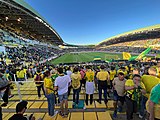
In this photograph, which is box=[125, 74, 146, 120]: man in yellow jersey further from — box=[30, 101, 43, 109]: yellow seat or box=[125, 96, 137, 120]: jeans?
box=[30, 101, 43, 109]: yellow seat

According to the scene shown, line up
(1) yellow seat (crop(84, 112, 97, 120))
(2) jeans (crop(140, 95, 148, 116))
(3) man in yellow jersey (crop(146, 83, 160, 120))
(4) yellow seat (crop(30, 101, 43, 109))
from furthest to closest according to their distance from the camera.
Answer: (4) yellow seat (crop(30, 101, 43, 109)), (1) yellow seat (crop(84, 112, 97, 120)), (2) jeans (crop(140, 95, 148, 116)), (3) man in yellow jersey (crop(146, 83, 160, 120))

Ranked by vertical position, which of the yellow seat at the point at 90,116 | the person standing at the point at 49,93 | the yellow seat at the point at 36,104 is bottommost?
the yellow seat at the point at 90,116

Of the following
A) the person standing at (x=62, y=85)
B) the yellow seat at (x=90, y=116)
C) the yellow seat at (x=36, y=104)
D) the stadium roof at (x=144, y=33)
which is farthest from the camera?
the stadium roof at (x=144, y=33)

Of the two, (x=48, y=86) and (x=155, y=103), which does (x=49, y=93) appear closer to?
(x=48, y=86)

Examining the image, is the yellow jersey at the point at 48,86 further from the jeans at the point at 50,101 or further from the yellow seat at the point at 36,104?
the yellow seat at the point at 36,104

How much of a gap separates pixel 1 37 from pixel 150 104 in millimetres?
30792

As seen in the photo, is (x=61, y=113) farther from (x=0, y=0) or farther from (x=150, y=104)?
(x=0, y=0)

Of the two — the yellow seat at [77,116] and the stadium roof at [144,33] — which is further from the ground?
the stadium roof at [144,33]

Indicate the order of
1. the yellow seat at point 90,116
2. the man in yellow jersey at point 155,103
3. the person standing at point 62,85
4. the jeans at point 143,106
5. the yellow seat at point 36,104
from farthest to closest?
1. the yellow seat at point 36,104
2. the yellow seat at point 90,116
3. the person standing at point 62,85
4. the jeans at point 143,106
5. the man in yellow jersey at point 155,103

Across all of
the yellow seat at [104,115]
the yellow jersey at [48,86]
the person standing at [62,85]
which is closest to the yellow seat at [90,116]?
the yellow seat at [104,115]

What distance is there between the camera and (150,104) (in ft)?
7.66

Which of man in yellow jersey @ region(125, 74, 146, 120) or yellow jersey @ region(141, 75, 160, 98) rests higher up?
yellow jersey @ region(141, 75, 160, 98)

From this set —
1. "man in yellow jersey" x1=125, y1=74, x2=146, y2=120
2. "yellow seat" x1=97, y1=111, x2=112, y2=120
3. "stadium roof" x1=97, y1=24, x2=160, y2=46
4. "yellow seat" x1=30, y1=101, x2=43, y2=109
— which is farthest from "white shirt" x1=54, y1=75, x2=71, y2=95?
"stadium roof" x1=97, y1=24, x2=160, y2=46

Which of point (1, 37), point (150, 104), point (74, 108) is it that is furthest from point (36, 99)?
point (1, 37)
